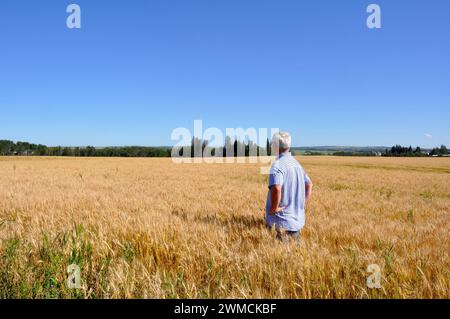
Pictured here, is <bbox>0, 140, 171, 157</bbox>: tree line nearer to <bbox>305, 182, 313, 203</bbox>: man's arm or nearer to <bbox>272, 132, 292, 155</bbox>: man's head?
<bbox>305, 182, 313, 203</bbox>: man's arm

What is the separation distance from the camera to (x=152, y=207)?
7348 mm

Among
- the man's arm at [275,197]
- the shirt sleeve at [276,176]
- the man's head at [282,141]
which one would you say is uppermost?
the man's head at [282,141]

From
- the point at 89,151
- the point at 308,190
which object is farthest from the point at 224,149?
the point at 308,190

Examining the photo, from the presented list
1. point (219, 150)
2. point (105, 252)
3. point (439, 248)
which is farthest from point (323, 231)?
point (219, 150)

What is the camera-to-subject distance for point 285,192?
4812 millimetres

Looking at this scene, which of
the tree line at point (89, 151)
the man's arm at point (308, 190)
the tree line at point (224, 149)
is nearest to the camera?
the man's arm at point (308, 190)

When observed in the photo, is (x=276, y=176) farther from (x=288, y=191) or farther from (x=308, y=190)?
(x=308, y=190)

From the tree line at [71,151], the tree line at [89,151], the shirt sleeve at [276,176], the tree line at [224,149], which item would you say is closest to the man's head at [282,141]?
the shirt sleeve at [276,176]

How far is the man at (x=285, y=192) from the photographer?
15.2 feet

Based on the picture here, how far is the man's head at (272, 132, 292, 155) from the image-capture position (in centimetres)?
479

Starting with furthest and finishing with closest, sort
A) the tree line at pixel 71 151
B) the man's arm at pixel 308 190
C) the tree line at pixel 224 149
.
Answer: the tree line at pixel 71 151, the tree line at pixel 224 149, the man's arm at pixel 308 190

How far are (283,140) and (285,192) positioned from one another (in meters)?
0.81

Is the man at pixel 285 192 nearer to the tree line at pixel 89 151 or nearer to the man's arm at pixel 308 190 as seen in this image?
the man's arm at pixel 308 190

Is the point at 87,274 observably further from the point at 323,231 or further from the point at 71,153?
the point at 71,153
